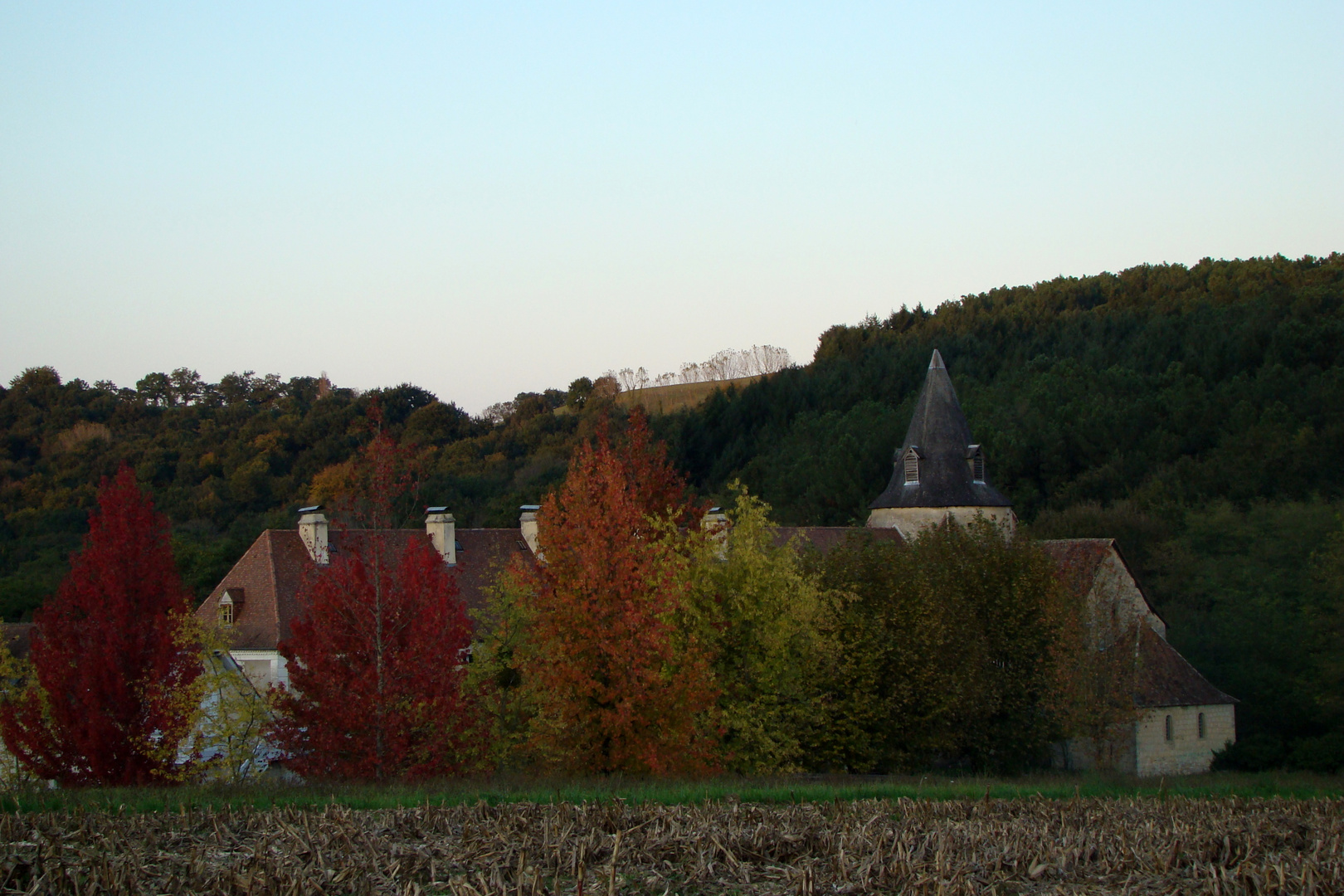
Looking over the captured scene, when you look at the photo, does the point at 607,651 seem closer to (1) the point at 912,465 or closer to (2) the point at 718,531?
(2) the point at 718,531

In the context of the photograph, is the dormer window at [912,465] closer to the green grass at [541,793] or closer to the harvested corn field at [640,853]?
the green grass at [541,793]

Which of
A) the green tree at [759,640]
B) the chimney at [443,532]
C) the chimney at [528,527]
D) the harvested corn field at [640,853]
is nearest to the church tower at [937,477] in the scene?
the chimney at [528,527]

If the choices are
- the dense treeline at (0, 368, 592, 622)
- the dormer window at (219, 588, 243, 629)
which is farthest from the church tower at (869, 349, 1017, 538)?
the dormer window at (219, 588, 243, 629)

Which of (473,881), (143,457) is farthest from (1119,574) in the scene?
(143,457)

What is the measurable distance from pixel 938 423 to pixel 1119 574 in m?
8.67

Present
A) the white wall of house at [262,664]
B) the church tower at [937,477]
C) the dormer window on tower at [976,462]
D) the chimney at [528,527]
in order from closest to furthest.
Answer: the white wall of house at [262,664]
the chimney at [528,527]
the church tower at [937,477]
the dormer window on tower at [976,462]

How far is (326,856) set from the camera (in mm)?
8641

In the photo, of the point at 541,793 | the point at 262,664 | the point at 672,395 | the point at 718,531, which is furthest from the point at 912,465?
the point at 672,395

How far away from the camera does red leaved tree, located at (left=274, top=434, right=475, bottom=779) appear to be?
57.9ft

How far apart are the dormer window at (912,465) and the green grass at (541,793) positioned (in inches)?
1006

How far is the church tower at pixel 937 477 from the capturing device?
43438 millimetres

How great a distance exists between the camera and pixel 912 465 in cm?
4475

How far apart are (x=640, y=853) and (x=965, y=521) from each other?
35549 millimetres

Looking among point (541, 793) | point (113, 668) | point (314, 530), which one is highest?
point (314, 530)
